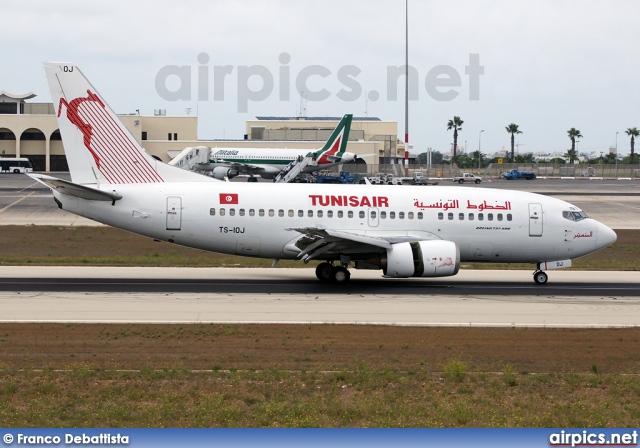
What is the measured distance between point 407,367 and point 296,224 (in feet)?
43.2

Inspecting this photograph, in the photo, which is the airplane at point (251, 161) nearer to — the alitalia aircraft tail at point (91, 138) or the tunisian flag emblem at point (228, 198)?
the alitalia aircraft tail at point (91, 138)

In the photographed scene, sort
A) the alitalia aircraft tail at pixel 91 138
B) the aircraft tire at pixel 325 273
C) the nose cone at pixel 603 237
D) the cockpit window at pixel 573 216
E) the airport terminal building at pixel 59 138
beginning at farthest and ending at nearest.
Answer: the airport terminal building at pixel 59 138 → the nose cone at pixel 603 237 → the cockpit window at pixel 573 216 → the aircraft tire at pixel 325 273 → the alitalia aircraft tail at pixel 91 138

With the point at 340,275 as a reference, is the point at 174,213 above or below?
above

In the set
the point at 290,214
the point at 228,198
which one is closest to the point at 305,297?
the point at 290,214

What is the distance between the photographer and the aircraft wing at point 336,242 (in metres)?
28.4

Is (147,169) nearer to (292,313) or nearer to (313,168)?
(292,313)

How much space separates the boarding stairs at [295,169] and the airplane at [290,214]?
53514 mm

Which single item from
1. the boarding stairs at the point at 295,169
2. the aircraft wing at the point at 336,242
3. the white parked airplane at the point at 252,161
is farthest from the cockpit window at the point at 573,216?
the white parked airplane at the point at 252,161

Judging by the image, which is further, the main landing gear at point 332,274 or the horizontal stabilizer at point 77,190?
the main landing gear at point 332,274

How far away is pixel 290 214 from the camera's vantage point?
30547 mm

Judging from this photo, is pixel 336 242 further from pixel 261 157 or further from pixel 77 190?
pixel 261 157

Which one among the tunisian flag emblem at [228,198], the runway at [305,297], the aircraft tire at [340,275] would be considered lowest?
the runway at [305,297]

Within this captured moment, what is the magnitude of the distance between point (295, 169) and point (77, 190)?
191ft

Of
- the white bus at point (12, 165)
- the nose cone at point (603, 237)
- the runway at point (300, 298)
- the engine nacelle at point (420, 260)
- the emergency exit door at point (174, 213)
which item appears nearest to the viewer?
the runway at point (300, 298)
